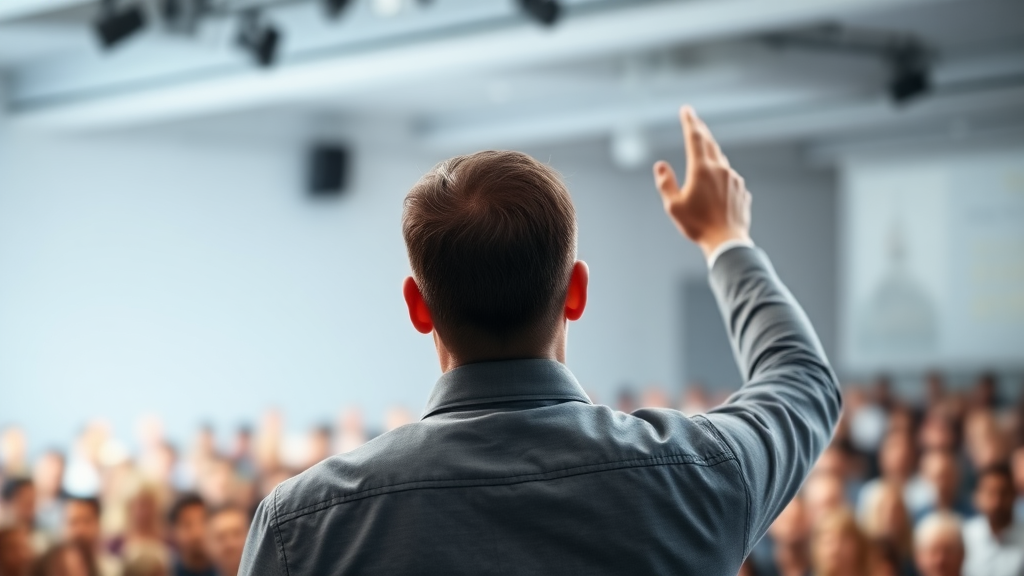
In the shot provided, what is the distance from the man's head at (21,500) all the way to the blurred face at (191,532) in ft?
3.26

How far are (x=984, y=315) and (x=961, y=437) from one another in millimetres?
2874

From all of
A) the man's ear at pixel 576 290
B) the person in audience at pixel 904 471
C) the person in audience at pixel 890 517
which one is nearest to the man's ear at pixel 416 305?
the man's ear at pixel 576 290

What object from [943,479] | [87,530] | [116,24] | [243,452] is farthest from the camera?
[243,452]

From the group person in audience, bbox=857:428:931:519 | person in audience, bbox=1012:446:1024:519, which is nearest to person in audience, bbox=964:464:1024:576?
person in audience, bbox=1012:446:1024:519

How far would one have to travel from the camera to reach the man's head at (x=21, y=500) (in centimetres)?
586

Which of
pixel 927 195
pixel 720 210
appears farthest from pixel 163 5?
pixel 927 195

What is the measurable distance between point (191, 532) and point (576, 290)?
460 centimetres

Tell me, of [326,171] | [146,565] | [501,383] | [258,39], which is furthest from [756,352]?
[326,171]

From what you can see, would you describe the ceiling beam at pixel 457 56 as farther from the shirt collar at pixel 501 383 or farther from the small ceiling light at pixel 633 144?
the shirt collar at pixel 501 383

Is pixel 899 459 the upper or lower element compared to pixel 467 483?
lower

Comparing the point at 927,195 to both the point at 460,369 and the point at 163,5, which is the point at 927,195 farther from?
the point at 460,369

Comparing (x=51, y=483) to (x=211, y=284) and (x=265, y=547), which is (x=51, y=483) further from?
(x=265, y=547)

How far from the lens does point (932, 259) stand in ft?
35.6

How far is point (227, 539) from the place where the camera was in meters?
4.85
